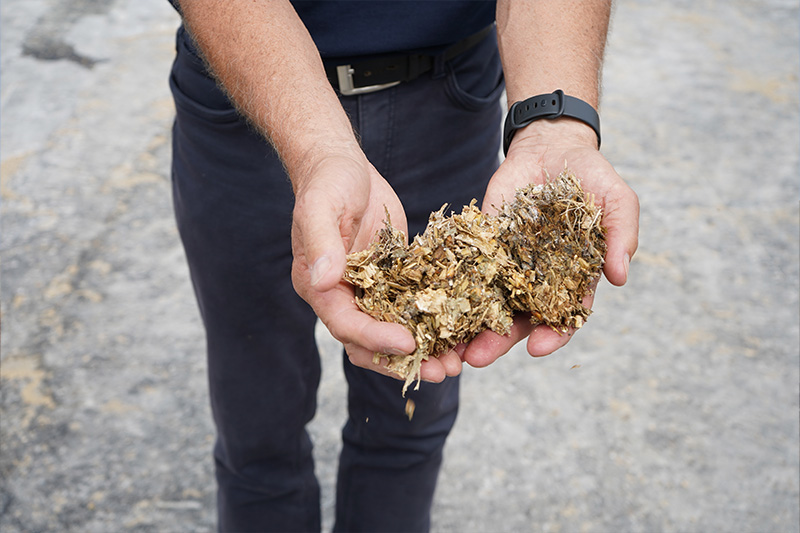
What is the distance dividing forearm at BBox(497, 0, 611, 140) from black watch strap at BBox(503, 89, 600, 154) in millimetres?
46

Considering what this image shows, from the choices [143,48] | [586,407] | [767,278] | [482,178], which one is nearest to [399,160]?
[482,178]

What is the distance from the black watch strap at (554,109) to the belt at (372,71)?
0.28m

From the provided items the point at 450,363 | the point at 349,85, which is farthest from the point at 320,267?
the point at 349,85

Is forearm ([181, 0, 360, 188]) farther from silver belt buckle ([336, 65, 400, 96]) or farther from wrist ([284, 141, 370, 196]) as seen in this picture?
silver belt buckle ([336, 65, 400, 96])

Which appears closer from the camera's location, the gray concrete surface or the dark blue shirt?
the dark blue shirt

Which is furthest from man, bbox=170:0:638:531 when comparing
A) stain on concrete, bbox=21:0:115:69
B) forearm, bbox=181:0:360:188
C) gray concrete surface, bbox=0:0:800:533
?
stain on concrete, bbox=21:0:115:69

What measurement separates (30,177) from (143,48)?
1.84 metres

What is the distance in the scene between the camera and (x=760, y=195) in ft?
14.4

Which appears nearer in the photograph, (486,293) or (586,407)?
(486,293)

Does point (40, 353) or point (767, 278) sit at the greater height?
point (40, 353)

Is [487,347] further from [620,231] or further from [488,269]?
[620,231]

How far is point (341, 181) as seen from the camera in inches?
57.0

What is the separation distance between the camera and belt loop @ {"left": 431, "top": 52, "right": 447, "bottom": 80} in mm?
1903

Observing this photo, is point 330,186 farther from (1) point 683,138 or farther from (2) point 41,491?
(1) point 683,138
